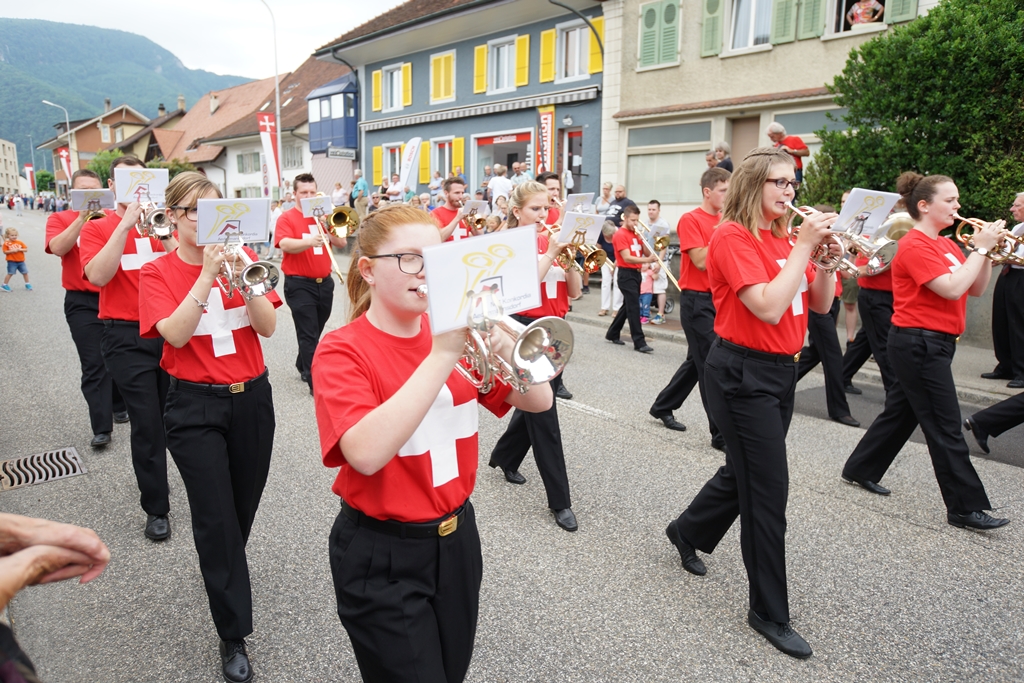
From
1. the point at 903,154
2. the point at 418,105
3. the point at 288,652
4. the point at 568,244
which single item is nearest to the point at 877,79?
the point at 903,154

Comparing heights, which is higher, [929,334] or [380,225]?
[380,225]

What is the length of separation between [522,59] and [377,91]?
8.74 metres

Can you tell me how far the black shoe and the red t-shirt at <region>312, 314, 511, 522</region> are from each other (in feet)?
6.37

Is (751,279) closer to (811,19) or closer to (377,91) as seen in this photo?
(811,19)

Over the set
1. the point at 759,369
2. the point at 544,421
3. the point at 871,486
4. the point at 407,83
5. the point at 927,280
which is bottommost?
the point at 871,486

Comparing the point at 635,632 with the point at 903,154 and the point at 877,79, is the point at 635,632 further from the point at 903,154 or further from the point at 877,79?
the point at 877,79

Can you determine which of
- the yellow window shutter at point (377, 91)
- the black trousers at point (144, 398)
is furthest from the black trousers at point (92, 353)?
the yellow window shutter at point (377, 91)

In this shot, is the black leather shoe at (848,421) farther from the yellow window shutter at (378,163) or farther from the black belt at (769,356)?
the yellow window shutter at (378,163)

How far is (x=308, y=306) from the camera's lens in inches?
297

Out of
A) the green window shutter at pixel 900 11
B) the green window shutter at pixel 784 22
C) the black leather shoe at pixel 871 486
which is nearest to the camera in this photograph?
the black leather shoe at pixel 871 486

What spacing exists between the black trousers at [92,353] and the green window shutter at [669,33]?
15213 mm

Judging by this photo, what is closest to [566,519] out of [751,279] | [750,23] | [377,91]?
[751,279]

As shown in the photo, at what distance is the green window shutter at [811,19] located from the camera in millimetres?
14883

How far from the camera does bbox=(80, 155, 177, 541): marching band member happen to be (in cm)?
436
